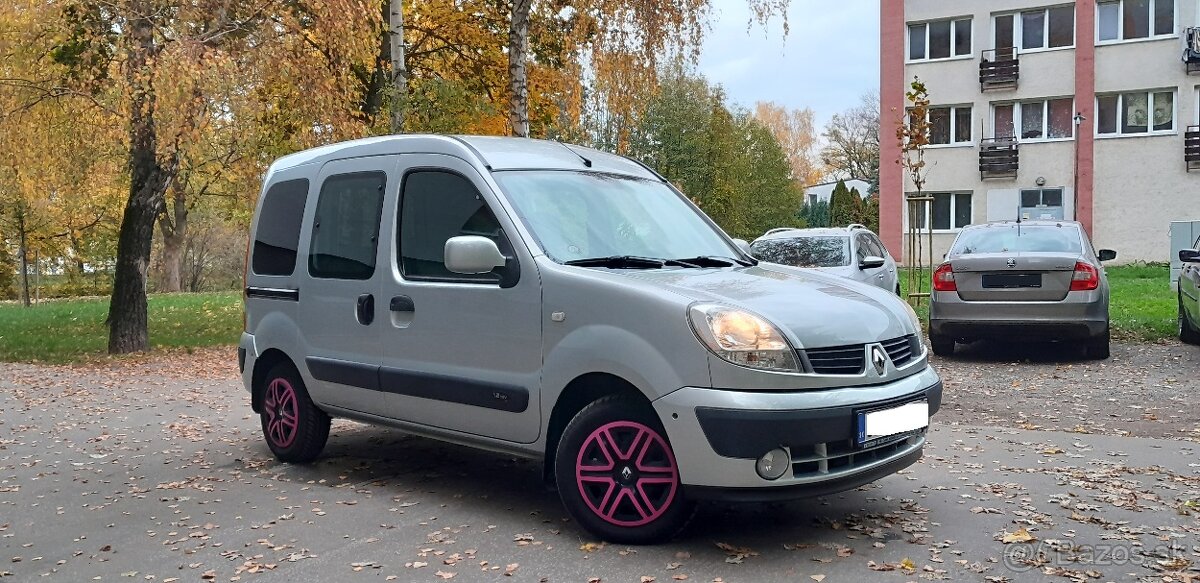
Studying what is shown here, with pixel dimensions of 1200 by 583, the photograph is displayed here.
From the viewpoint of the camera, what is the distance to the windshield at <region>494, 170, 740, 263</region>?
552 cm

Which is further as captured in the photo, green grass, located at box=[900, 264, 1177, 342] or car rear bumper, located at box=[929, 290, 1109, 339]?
green grass, located at box=[900, 264, 1177, 342]

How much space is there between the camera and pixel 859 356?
15.8 ft

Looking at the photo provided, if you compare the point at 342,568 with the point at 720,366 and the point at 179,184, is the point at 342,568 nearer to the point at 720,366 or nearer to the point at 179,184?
the point at 720,366

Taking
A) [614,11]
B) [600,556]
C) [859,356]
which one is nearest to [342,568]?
[600,556]

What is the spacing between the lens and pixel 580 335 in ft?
16.6

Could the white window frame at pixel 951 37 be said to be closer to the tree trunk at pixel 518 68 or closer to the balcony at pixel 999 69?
the balcony at pixel 999 69

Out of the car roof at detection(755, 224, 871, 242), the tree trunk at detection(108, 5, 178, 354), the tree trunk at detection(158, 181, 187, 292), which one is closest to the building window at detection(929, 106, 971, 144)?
the car roof at detection(755, 224, 871, 242)

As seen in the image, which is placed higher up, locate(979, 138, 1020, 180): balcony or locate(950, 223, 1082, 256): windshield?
locate(979, 138, 1020, 180): balcony

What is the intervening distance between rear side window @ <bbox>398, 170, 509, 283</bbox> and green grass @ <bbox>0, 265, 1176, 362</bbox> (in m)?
11.4

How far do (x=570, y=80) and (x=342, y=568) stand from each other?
47.9 ft

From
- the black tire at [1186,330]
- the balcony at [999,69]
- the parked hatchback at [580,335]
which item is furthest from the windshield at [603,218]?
the balcony at [999,69]

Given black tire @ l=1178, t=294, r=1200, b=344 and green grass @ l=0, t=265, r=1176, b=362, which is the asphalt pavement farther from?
green grass @ l=0, t=265, r=1176, b=362

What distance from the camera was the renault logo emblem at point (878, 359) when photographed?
16.0 ft

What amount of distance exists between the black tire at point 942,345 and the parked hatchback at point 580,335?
694 centimetres
